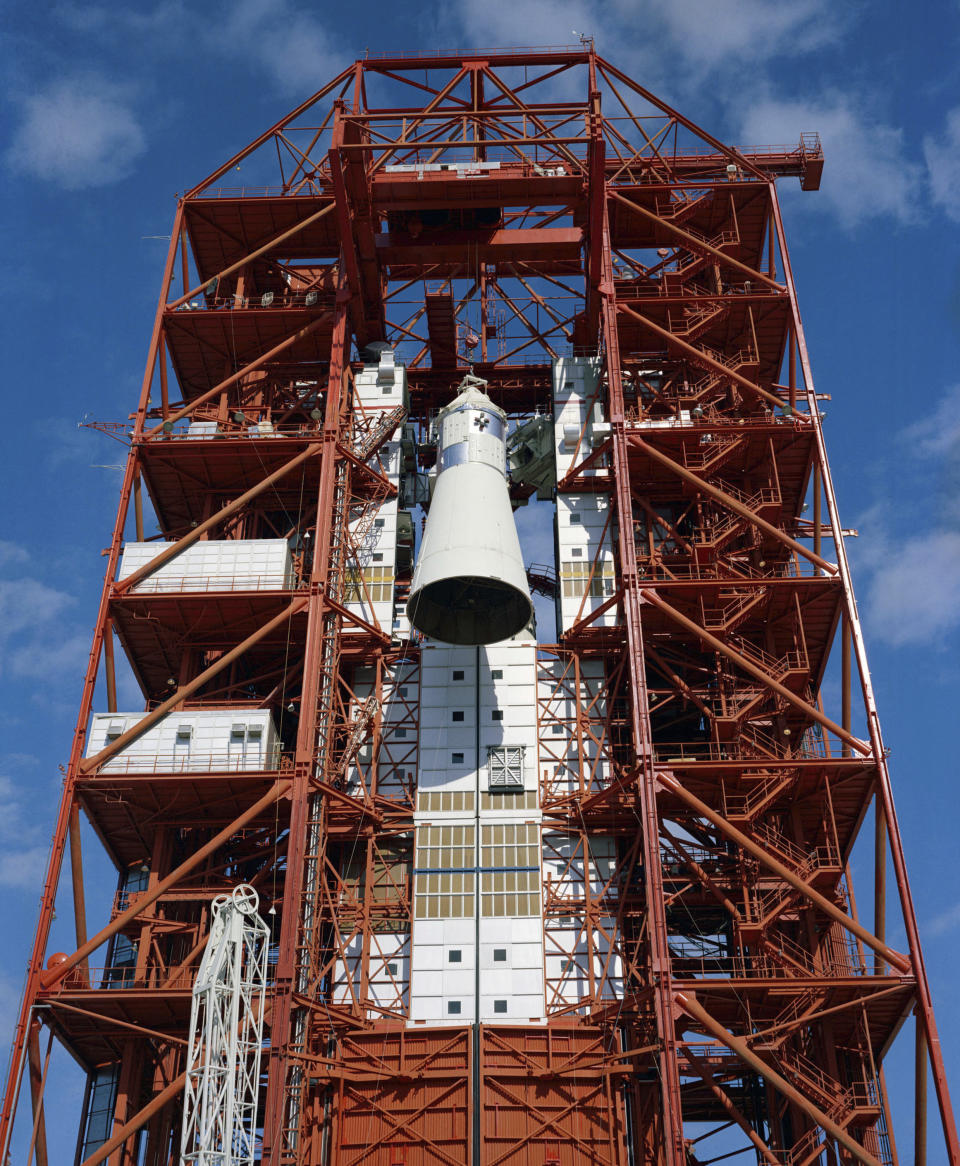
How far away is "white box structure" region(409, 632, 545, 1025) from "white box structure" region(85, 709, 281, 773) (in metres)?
6.28

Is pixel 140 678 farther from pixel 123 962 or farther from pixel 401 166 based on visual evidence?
pixel 401 166

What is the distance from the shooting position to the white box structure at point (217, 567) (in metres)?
52.4

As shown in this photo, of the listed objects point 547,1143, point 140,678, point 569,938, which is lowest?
point 547,1143

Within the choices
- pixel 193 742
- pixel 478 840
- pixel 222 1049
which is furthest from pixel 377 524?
pixel 222 1049

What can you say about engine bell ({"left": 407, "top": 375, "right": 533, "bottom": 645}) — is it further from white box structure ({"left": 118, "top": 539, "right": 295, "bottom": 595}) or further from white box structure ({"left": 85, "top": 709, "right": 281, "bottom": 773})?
white box structure ({"left": 85, "top": 709, "right": 281, "bottom": 773})

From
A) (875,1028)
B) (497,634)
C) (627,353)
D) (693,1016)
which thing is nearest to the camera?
(693,1016)

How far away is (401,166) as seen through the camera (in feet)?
190

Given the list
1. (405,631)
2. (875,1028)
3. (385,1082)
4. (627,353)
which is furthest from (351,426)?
(875,1028)

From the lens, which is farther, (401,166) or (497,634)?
(401,166)

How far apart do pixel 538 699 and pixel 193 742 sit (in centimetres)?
1245

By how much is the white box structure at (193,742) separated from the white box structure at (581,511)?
12337 millimetres

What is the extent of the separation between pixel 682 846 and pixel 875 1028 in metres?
8.40

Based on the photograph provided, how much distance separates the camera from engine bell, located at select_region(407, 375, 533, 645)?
5138 cm

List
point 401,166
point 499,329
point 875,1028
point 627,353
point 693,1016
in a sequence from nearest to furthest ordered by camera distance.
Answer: point 693,1016 < point 875,1028 < point 401,166 < point 627,353 < point 499,329
